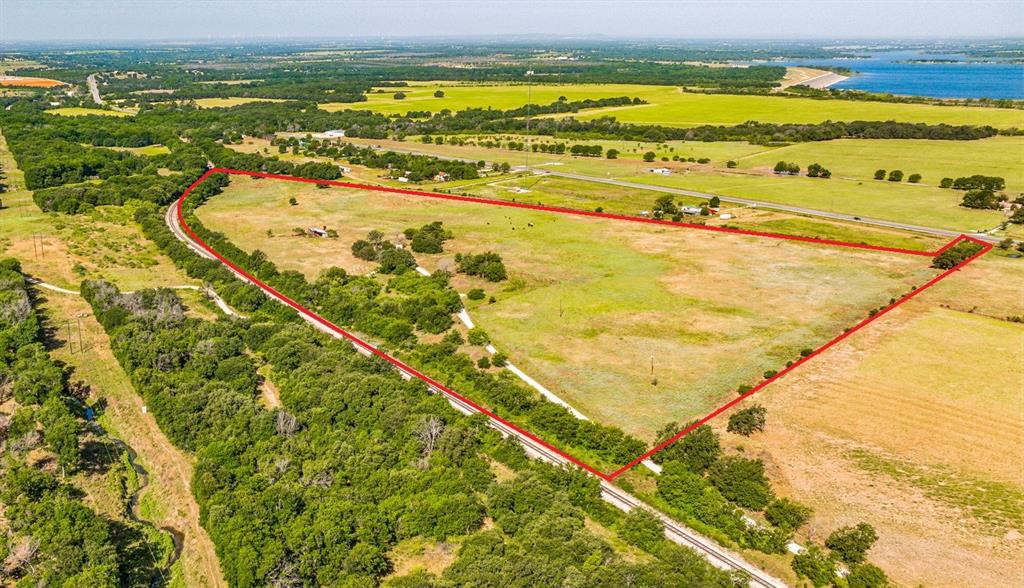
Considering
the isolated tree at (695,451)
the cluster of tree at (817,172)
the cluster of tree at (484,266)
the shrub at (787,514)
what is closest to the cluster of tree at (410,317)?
the isolated tree at (695,451)

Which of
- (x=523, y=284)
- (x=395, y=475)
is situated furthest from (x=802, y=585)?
(x=523, y=284)

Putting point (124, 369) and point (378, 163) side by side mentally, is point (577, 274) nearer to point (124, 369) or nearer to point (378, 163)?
point (124, 369)

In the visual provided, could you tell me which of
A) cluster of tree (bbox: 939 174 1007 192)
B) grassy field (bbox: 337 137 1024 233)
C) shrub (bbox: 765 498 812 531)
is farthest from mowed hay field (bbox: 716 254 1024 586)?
cluster of tree (bbox: 939 174 1007 192)

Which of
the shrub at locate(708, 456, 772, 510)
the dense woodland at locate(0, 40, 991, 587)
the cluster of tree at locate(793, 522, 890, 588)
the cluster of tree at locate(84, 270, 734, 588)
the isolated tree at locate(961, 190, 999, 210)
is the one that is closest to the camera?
the cluster of tree at locate(793, 522, 890, 588)

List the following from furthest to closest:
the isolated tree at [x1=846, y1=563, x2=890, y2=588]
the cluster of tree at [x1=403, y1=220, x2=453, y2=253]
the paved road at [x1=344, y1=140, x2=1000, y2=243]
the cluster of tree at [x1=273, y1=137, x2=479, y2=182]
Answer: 1. the cluster of tree at [x1=273, y1=137, x2=479, y2=182]
2. the paved road at [x1=344, y1=140, x2=1000, y2=243]
3. the cluster of tree at [x1=403, y1=220, x2=453, y2=253]
4. the isolated tree at [x1=846, y1=563, x2=890, y2=588]

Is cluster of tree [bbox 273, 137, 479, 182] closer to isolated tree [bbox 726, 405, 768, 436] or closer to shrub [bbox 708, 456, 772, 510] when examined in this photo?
isolated tree [bbox 726, 405, 768, 436]

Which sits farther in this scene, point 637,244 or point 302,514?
point 637,244

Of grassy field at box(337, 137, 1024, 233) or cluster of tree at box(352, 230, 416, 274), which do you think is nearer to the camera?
cluster of tree at box(352, 230, 416, 274)
